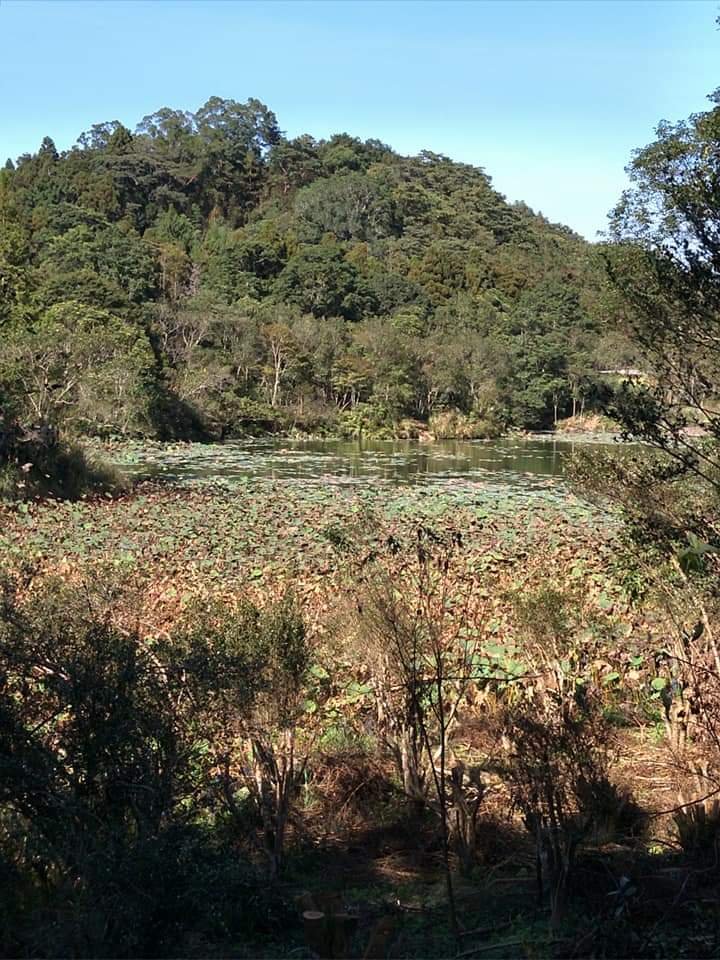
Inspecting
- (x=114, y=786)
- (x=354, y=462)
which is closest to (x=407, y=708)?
(x=114, y=786)

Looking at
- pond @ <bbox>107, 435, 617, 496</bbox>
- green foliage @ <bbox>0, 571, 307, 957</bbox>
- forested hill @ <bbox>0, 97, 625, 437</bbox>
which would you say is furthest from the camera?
forested hill @ <bbox>0, 97, 625, 437</bbox>

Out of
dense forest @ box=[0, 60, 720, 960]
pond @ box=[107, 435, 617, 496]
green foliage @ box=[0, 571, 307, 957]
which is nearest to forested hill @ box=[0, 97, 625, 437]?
dense forest @ box=[0, 60, 720, 960]

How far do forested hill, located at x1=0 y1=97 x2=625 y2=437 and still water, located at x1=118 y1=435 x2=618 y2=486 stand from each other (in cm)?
189

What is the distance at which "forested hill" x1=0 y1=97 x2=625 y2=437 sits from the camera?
80.2ft

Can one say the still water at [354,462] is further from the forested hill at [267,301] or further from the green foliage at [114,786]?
the green foliage at [114,786]

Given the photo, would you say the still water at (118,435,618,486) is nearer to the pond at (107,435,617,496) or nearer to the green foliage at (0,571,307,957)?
the pond at (107,435,617,496)

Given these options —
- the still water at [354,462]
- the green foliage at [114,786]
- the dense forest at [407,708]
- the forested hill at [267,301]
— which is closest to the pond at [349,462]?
the still water at [354,462]

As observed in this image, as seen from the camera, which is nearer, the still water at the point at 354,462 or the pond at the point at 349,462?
the pond at the point at 349,462

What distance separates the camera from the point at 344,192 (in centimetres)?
6141

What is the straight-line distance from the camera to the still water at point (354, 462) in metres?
16.3

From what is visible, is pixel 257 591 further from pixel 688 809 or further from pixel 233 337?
pixel 233 337

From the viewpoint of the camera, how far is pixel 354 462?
794 inches

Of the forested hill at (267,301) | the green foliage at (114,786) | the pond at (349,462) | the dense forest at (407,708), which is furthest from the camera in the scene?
the forested hill at (267,301)

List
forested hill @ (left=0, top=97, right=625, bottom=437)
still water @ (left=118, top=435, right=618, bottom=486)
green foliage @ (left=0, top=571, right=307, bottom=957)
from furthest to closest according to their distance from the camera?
forested hill @ (left=0, top=97, right=625, bottom=437) → still water @ (left=118, top=435, right=618, bottom=486) → green foliage @ (left=0, top=571, right=307, bottom=957)
